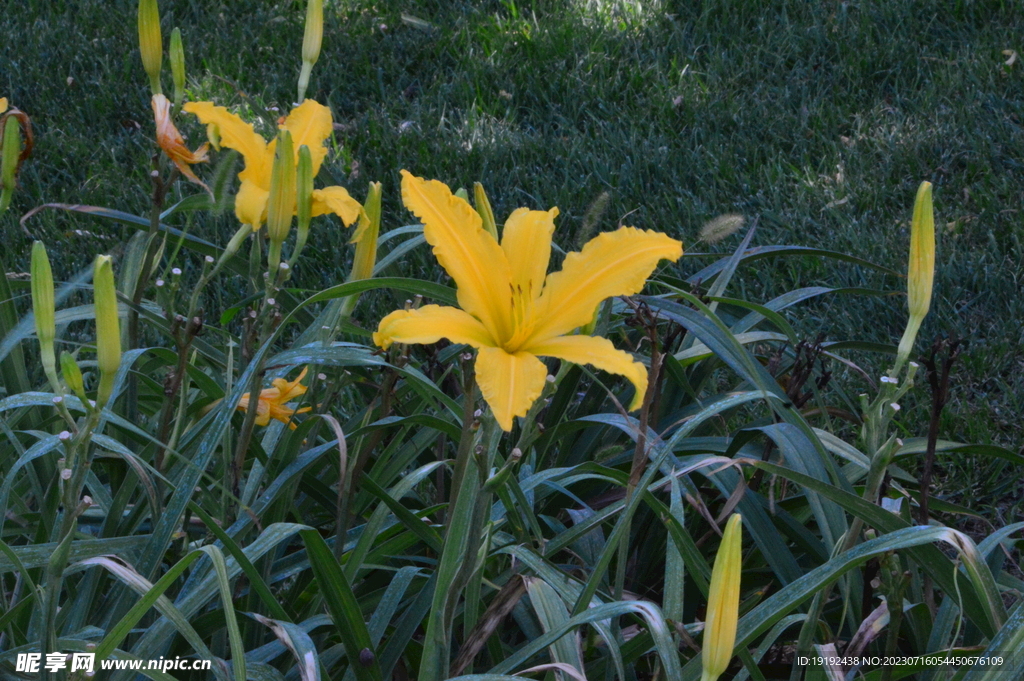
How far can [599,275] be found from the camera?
1.11 m

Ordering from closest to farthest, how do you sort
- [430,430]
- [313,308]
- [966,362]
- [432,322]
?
[432,322], [430,430], [313,308], [966,362]

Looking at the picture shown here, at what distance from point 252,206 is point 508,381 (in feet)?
1.88

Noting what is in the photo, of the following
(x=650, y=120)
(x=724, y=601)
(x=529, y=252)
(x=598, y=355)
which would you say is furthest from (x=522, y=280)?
(x=650, y=120)

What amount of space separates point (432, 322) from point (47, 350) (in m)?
0.43

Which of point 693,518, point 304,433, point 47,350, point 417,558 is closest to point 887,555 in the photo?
point 693,518

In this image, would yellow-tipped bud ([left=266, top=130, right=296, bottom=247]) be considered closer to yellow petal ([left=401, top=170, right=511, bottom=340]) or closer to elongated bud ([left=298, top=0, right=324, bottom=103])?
yellow petal ([left=401, top=170, right=511, bottom=340])

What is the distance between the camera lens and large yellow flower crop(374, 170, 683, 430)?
1050 millimetres

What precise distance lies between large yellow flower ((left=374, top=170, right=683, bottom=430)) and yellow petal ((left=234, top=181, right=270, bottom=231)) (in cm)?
34

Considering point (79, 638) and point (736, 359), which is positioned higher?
point (736, 359)

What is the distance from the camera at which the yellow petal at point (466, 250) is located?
108 cm

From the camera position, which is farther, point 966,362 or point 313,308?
point 966,362

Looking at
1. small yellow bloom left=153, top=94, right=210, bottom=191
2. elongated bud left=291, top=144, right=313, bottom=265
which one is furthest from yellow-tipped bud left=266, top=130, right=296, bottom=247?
small yellow bloom left=153, top=94, right=210, bottom=191

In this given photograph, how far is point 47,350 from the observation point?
106cm

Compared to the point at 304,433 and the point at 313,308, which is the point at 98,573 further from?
the point at 313,308
